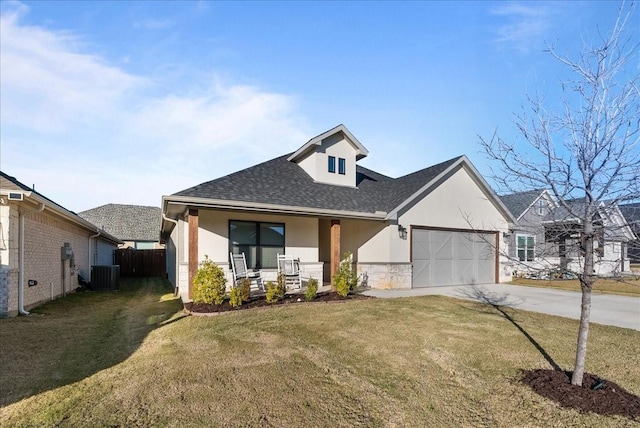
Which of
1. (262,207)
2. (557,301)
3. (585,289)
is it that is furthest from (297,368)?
(557,301)

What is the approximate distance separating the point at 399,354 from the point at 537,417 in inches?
79.0

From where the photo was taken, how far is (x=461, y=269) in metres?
14.5

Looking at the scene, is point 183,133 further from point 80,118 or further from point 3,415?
point 3,415

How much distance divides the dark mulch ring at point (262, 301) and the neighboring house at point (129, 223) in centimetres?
2447

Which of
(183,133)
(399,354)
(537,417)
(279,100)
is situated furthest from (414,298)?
(183,133)

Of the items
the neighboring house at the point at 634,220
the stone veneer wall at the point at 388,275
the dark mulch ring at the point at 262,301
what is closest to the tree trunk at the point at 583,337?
the neighboring house at the point at 634,220

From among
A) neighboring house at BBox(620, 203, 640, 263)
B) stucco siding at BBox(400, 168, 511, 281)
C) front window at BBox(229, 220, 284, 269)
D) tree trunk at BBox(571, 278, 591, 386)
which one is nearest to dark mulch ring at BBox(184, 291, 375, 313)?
front window at BBox(229, 220, 284, 269)

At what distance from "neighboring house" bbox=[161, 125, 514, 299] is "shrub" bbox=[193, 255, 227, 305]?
87cm

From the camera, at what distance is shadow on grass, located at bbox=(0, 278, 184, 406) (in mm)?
4387

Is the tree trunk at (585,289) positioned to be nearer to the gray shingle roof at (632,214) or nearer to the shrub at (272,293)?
the gray shingle roof at (632,214)

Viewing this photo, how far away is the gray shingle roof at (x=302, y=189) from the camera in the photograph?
34.4 ft

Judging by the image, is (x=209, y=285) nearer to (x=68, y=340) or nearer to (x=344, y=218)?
(x=68, y=340)

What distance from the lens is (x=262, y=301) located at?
9.08 m

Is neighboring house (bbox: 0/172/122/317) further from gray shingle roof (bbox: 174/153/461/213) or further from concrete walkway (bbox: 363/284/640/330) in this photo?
concrete walkway (bbox: 363/284/640/330)
